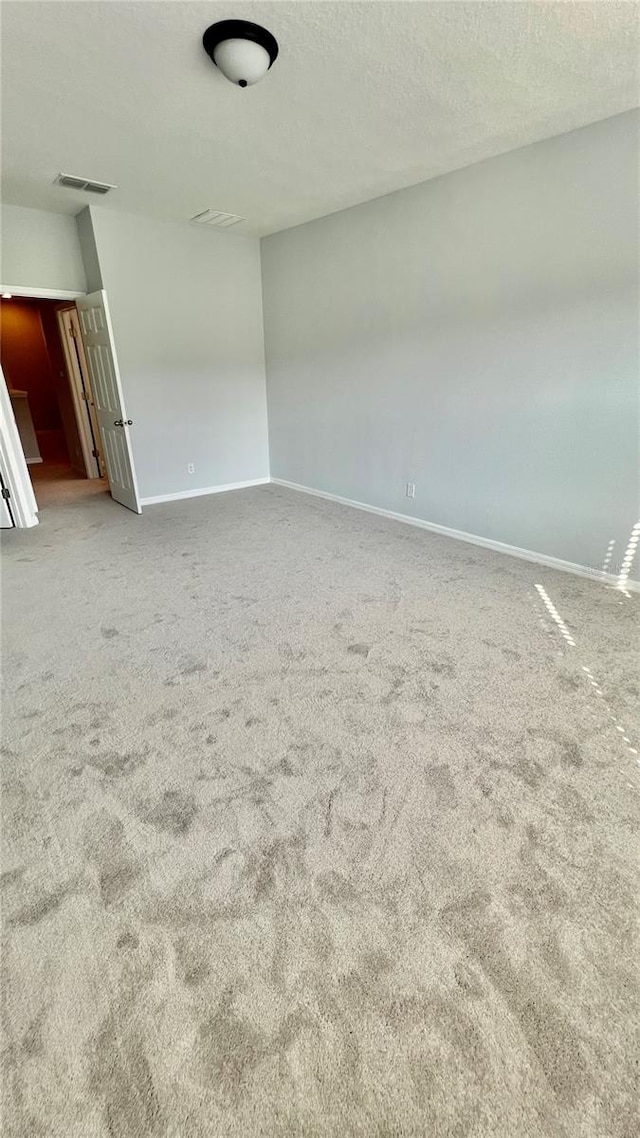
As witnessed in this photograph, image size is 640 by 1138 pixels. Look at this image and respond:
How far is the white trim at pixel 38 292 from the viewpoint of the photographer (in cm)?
407

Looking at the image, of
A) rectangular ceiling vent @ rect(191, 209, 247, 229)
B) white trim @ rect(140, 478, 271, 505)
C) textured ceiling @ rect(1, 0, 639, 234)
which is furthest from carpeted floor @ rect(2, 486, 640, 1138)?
rectangular ceiling vent @ rect(191, 209, 247, 229)

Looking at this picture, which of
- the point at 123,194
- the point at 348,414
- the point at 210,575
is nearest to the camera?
the point at 210,575

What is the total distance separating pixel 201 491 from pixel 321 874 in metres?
4.71

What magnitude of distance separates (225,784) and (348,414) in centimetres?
382

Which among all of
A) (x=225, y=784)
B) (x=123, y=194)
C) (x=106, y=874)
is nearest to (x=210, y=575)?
(x=225, y=784)

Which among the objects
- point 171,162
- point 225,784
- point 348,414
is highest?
point 171,162

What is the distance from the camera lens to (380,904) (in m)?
1.32

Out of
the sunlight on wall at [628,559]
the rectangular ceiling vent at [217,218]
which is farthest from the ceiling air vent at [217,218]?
the sunlight on wall at [628,559]

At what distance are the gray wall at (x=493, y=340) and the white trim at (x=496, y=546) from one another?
61 mm

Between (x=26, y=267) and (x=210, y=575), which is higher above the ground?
(x=26, y=267)

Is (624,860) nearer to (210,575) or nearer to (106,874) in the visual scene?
(106,874)

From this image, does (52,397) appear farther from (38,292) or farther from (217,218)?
(217,218)

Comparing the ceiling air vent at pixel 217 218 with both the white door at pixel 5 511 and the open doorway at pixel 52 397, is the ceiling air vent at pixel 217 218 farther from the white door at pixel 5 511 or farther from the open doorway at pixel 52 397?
the white door at pixel 5 511

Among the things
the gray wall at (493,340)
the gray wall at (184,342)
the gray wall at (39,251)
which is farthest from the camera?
the gray wall at (184,342)
